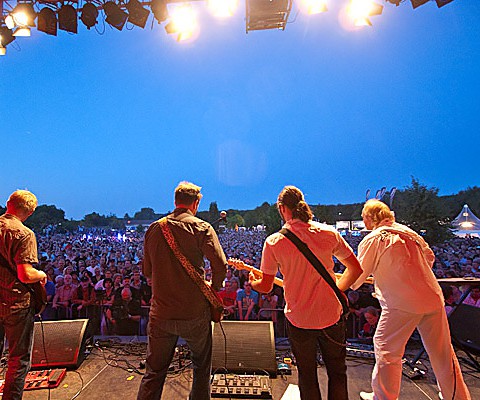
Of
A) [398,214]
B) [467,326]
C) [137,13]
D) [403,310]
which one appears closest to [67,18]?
[137,13]

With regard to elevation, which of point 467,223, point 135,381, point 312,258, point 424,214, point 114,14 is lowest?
point 135,381

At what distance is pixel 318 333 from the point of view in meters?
A: 1.65

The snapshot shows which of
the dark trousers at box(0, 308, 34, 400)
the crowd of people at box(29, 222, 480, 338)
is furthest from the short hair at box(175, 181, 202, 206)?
the crowd of people at box(29, 222, 480, 338)

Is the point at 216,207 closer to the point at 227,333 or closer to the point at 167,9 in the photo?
the point at 227,333

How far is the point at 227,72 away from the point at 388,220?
59991 millimetres

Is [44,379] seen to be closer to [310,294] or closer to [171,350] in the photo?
[171,350]

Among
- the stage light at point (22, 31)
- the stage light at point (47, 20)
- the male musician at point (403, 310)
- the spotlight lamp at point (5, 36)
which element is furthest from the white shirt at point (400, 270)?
the spotlight lamp at point (5, 36)

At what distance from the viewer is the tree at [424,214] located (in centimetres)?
802

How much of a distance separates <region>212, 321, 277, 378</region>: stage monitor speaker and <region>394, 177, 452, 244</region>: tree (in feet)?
21.7

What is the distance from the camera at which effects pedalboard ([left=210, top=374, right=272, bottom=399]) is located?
2.40m

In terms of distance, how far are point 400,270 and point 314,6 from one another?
285cm

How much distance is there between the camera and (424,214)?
26.6 ft

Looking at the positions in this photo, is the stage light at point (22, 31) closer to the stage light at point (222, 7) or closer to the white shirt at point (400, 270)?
the stage light at point (222, 7)

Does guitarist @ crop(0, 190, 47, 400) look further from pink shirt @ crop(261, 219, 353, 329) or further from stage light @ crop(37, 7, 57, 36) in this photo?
stage light @ crop(37, 7, 57, 36)
